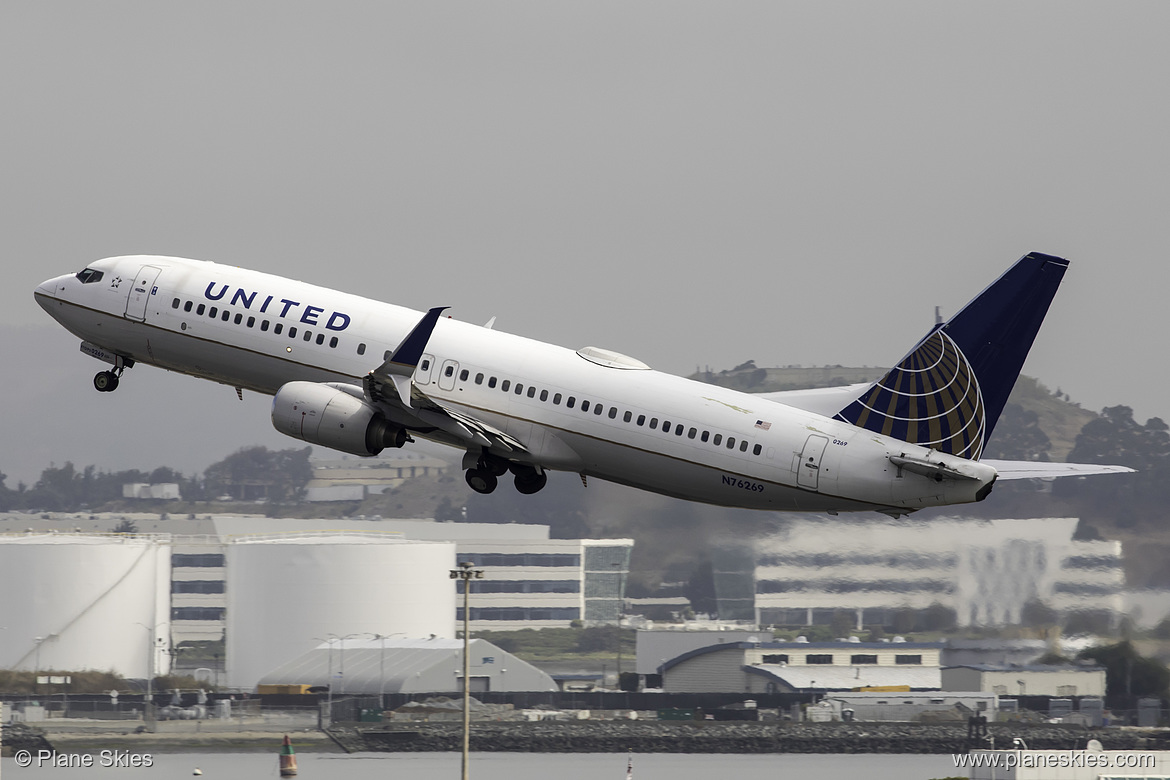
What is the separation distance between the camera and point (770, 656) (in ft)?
323

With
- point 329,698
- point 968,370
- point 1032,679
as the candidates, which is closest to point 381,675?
point 329,698

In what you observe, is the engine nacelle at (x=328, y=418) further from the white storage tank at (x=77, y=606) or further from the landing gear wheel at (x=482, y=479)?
the white storage tank at (x=77, y=606)

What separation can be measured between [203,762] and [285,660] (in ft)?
31.5

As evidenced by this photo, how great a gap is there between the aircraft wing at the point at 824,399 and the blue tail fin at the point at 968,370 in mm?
526

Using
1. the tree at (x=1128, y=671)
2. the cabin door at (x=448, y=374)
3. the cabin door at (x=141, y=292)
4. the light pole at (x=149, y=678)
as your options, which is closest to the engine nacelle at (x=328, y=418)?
the cabin door at (x=448, y=374)

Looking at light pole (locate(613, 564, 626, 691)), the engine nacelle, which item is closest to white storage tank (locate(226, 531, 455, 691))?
light pole (locate(613, 564, 626, 691))

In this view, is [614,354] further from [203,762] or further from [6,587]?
[6,587]

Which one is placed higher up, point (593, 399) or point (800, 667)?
point (593, 399)

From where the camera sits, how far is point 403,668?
100562 mm

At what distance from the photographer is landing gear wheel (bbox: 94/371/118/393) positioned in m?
50.4

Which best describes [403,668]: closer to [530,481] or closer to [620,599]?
[620,599]

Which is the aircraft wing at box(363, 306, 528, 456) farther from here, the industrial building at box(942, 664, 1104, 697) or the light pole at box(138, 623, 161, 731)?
the light pole at box(138, 623, 161, 731)

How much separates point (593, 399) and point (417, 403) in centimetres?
470

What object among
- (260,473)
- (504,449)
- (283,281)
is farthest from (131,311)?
(260,473)
